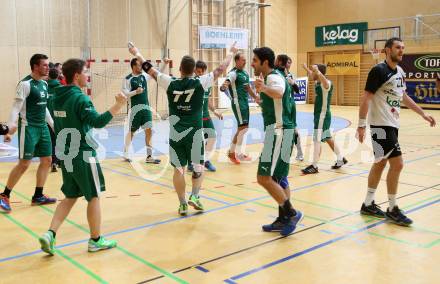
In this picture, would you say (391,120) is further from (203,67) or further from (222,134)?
(222,134)

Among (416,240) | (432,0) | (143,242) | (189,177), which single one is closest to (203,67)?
(189,177)

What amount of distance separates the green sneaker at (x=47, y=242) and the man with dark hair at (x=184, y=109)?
6.19ft

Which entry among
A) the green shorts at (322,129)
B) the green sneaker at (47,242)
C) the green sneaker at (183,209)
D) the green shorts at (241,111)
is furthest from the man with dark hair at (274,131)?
the green shorts at (241,111)

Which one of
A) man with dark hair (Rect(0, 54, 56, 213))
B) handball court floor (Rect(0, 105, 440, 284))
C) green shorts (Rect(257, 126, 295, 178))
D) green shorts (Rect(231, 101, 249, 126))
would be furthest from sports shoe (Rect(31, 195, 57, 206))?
green shorts (Rect(231, 101, 249, 126))

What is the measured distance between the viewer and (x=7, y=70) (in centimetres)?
1608

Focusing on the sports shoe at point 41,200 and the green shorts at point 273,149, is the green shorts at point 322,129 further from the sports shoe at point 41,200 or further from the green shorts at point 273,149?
the sports shoe at point 41,200

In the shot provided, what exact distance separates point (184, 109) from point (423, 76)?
19.5 meters

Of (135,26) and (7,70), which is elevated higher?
(135,26)

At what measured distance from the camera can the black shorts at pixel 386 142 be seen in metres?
5.57

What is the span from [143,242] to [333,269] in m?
2.11

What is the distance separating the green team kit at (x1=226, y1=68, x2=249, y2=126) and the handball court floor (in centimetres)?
161

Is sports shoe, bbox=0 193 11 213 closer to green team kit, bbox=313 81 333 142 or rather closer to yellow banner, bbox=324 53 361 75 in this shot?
green team kit, bbox=313 81 333 142

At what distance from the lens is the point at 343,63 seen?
2547 centimetres

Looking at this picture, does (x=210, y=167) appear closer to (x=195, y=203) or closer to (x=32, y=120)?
(x=195, y=203)
